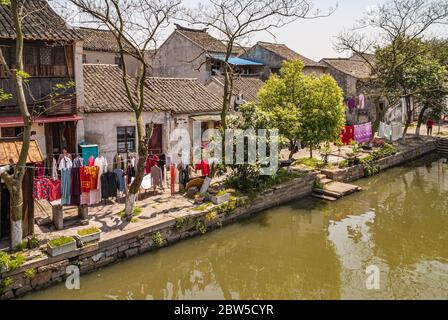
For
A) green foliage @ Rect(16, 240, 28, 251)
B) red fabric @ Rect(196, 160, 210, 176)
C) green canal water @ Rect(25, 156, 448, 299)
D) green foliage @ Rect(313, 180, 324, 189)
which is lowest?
green canal water @ Rect(25, 156, 448, 299)

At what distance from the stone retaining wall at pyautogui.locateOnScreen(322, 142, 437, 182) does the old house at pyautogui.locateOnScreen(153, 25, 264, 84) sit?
10.6 metres

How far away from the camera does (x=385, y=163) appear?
80.4 ft

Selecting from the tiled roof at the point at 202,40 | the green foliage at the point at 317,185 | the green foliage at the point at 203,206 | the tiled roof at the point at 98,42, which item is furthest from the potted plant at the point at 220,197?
the tiled roof at the point at 98,42

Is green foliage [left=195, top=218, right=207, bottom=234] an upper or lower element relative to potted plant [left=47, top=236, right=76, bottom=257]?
lower

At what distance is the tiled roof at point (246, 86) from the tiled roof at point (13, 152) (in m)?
15.9

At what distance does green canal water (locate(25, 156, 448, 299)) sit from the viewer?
10.8m

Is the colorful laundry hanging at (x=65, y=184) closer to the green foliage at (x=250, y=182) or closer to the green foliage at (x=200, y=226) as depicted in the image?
the green foliage at (x=200, y=226)

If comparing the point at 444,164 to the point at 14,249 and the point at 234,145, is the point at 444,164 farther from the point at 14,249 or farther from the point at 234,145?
the point at 14,249

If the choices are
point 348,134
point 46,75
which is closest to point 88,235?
point 46,75

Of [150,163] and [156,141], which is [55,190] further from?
[156,141]

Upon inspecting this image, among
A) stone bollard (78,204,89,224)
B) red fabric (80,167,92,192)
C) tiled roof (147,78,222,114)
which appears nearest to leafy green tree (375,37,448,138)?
tiled roof (147,78,222,114)

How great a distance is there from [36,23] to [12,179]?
24.9 ft

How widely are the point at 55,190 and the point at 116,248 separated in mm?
2886

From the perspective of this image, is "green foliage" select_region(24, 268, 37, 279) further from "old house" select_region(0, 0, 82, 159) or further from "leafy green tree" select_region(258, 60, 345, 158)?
"leafy green tree" select_region(258, 60, 345, 158)
